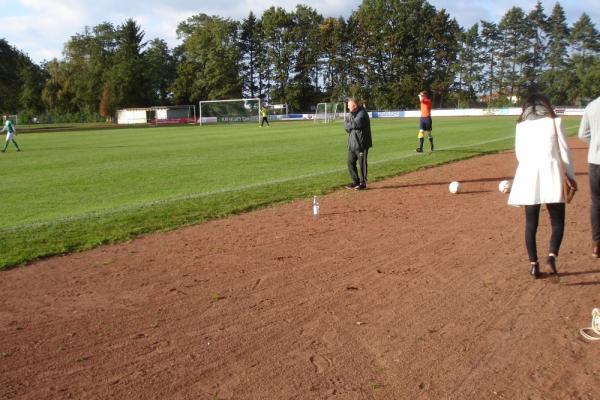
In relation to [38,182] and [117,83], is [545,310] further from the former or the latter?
[117,83]

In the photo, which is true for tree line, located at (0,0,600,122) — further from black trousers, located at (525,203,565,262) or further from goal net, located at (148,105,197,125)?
black trousers, located at (525,203,565,262)

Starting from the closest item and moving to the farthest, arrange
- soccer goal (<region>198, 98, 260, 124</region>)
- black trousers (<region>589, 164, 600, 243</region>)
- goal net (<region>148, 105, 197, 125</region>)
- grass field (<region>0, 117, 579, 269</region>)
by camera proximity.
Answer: black trousers (<region>589, 164, 600, 243</region>)
grass field (<region>0, 117, 579, 269</region>)
soccer goal (<region>198, 98, 260, 124</region>)
goal net (<region>148, 105, 197, 125</region>)

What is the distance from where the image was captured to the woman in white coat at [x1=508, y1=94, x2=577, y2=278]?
17.6 ft

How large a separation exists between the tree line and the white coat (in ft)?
245

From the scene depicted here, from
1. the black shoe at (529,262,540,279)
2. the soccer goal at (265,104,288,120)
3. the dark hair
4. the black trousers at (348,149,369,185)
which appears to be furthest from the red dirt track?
the soccer goal at (265,104,288,120)

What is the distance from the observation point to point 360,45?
87.0 metres

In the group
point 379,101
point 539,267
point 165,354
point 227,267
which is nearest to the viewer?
point 165,354

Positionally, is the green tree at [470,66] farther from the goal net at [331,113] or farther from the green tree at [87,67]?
the green tree at [87,67]

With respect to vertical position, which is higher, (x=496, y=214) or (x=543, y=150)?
(x=543, y=150)

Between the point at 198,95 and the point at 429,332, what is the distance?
88433mm

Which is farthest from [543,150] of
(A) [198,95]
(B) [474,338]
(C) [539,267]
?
(A) [198,95]

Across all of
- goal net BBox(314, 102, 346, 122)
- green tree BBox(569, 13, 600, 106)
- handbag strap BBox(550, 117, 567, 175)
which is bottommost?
handbag strap BBox(550, 117, 567, 175)

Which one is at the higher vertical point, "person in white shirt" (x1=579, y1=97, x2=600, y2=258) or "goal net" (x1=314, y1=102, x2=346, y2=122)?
"goal net" (x1=314, y1=102, x2=346, y2=122)

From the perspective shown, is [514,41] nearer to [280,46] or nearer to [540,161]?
[280,46]
